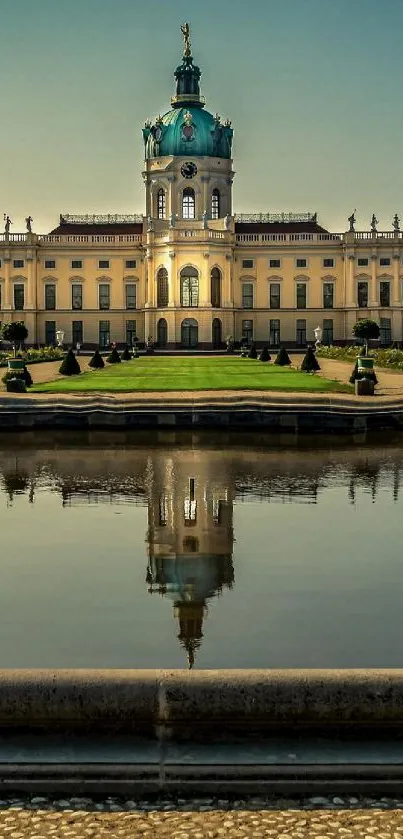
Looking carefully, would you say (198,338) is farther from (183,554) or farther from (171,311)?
(183,554)

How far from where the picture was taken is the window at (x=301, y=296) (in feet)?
302

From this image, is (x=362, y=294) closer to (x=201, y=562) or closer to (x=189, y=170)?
(x=189, y=170)

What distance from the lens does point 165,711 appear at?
6.38 m

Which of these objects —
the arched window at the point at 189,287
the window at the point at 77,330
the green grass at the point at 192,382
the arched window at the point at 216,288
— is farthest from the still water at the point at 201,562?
the window at the point at 77,330

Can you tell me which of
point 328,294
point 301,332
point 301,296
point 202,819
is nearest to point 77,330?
point 301,332

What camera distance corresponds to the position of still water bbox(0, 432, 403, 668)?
8.05 metres

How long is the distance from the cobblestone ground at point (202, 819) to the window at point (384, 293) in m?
88.4

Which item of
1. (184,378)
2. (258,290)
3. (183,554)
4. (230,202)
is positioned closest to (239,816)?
(183,554)

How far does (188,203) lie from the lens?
94562 mm

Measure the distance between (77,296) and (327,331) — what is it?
22.7 metres

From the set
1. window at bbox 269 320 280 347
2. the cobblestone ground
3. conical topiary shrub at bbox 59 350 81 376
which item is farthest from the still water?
window at bbox 269 320 280 347

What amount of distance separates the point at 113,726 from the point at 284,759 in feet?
3.60

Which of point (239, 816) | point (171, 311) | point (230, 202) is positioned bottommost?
point (239, 816)

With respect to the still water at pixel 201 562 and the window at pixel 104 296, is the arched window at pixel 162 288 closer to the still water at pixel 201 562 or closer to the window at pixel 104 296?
the window at pixel 104 296
